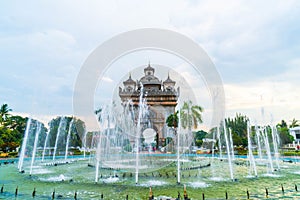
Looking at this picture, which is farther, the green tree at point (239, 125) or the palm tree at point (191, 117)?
the green tree at point (239, 125)

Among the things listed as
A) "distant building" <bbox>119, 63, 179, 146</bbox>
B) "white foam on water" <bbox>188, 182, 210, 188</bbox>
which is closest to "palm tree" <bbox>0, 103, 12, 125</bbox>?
"distant building" <bbox>119, 63, 179, 146</bbox>

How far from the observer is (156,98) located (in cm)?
5125

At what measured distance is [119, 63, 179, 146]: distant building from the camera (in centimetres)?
4925

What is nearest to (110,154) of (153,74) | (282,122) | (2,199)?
(2,199)

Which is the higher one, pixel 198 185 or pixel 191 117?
pixel 191 117

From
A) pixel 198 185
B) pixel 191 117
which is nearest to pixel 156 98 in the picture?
pixel 191 117

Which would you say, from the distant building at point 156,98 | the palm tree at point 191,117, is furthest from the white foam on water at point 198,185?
the distant building at point 156,98

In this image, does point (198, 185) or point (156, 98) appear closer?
point (198, 185)

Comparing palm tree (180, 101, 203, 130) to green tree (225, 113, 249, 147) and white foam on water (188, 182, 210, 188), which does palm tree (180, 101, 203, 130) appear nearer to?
green tree (225, 113, 249, 147)

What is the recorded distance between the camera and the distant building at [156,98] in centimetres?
4925

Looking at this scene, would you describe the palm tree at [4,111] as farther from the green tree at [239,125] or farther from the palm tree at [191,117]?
the green tree at [239,125]

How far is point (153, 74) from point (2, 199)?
2009 inches

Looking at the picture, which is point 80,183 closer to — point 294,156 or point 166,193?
point 166,193

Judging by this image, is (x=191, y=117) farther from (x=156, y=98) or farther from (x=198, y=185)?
(x=198, y=185)
